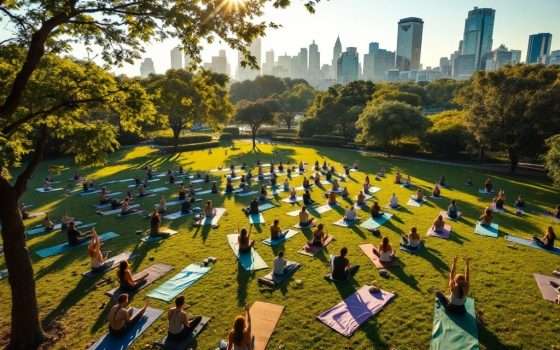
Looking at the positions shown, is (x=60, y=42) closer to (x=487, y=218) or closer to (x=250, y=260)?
(x=250, y=260)

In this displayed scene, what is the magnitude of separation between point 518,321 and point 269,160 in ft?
109

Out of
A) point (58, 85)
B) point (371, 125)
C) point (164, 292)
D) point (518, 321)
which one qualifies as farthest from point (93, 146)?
point (371, 125)

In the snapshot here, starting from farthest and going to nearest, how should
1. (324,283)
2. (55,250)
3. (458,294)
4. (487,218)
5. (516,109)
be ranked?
(516,109) < (487,218) < (55,250) < (324,283) < (458,294)

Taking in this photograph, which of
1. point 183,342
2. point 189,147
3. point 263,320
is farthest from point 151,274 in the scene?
point 189,147

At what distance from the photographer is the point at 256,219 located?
17.8m

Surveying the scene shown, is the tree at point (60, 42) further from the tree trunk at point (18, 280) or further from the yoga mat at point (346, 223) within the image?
the yoga mat at point (346, 223)

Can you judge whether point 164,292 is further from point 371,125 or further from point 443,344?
point 371,125

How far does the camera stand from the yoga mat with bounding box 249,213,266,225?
17344mm

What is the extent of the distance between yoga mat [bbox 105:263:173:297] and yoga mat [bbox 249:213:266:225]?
19.7 feet

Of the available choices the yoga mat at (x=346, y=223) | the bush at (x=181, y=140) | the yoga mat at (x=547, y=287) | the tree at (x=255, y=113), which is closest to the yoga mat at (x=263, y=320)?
the yoga mat at (x=346, y=223)

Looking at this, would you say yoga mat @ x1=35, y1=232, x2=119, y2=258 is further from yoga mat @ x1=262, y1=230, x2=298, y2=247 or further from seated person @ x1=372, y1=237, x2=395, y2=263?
seated person @ x1=372, y1=237, x2=395, y2=263

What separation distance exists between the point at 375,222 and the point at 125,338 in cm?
1287

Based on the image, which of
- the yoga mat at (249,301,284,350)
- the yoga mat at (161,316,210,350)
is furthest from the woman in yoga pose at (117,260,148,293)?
the yoga mat at (249,301,284,350)

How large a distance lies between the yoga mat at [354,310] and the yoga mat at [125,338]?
4.75 m
